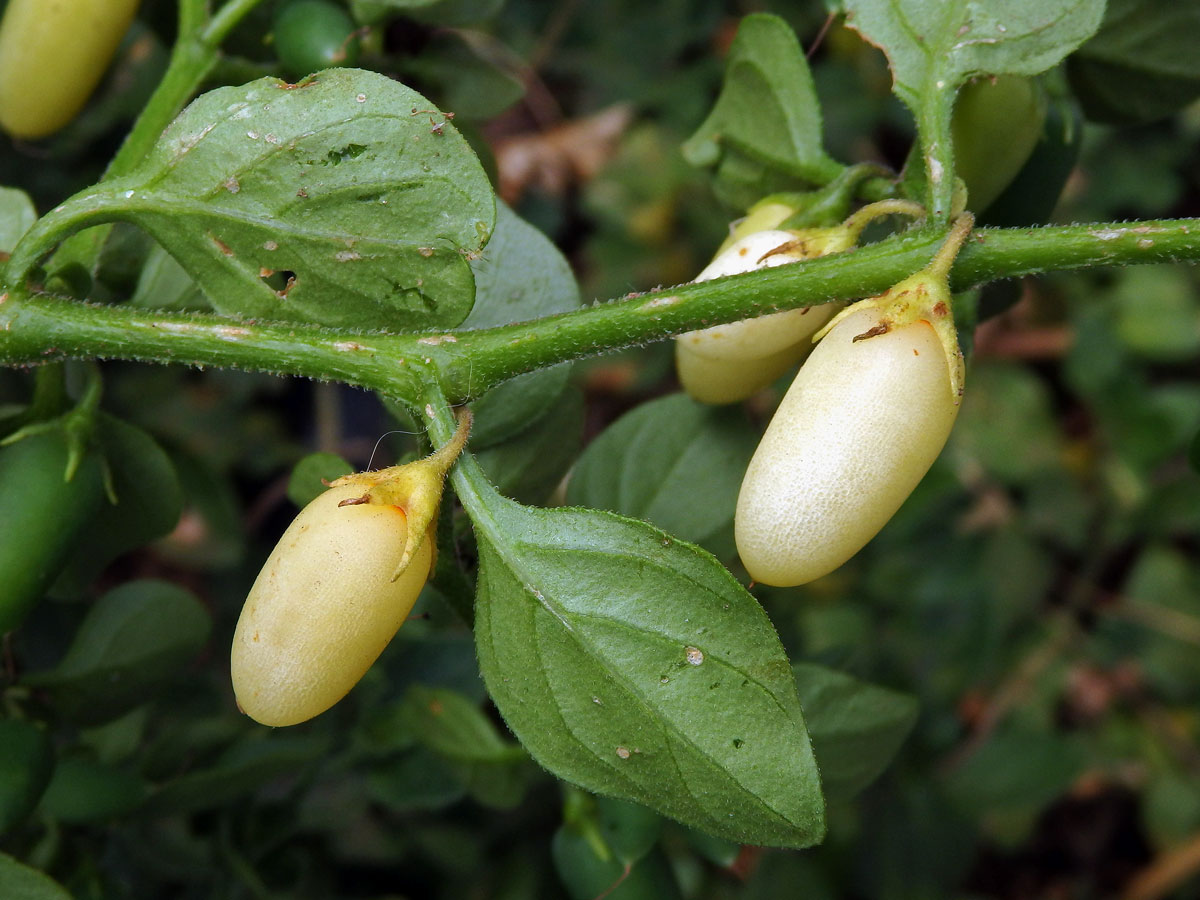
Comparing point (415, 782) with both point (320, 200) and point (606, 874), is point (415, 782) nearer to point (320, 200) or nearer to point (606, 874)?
point (606, 874)

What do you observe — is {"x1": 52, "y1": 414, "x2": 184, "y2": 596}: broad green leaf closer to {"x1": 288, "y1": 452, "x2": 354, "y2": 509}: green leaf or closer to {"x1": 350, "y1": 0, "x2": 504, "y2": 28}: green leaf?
{"x1": 288, "y1": 452, "x2": 354, "y2": 509}: green leaf

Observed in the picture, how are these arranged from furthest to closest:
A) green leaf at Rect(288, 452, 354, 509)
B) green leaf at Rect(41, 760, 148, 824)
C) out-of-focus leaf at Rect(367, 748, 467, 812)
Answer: out-of-focus leaf at Rect(367, 748, 467, 812) → green leaf at Rect(41, 760, 148, 824) → green leaf at Rect(288, 452, 354, 509)

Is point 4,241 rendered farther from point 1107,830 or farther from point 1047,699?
point 1107,830

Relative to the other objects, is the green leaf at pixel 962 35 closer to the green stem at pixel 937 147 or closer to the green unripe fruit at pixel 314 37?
the green stem at pixel 937 147

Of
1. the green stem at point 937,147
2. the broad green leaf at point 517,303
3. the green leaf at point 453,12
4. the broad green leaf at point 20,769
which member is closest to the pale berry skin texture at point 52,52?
the green leaf at point 453,12

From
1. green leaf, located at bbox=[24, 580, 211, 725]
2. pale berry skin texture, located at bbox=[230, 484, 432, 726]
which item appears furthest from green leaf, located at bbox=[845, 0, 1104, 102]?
green leaf, located at bbox=[24, 580, 211, 725]

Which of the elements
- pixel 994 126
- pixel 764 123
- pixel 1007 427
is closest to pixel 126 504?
pixel 764 123
